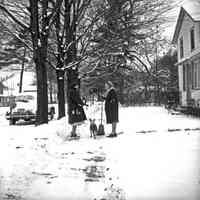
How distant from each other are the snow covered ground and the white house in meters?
11.1

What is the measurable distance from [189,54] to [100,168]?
59.0ft

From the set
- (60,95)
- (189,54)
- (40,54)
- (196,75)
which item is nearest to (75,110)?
(40,54)

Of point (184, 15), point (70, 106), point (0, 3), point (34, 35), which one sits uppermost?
point (184, 15)

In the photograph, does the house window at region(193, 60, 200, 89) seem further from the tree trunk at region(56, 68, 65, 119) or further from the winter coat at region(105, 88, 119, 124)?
the winter coat at region(105, 88, 119, 124)

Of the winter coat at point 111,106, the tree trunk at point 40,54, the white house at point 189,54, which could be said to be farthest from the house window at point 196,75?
the winter coat at point 111,106

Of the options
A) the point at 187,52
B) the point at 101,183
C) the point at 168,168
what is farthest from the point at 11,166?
the point at 187,52

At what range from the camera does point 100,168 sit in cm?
681

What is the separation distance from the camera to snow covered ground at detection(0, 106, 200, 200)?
5230 millimetres

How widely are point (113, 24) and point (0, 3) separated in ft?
13.8

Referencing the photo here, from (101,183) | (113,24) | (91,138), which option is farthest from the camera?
(113,24)

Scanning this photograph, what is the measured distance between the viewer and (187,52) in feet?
79.9

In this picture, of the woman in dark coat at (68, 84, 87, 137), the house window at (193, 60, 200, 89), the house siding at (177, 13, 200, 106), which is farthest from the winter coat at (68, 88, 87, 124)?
the house window at (193, 60, 200, 89)

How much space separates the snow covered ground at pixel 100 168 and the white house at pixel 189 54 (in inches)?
439

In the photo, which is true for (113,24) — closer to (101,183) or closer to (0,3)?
(0,3)
